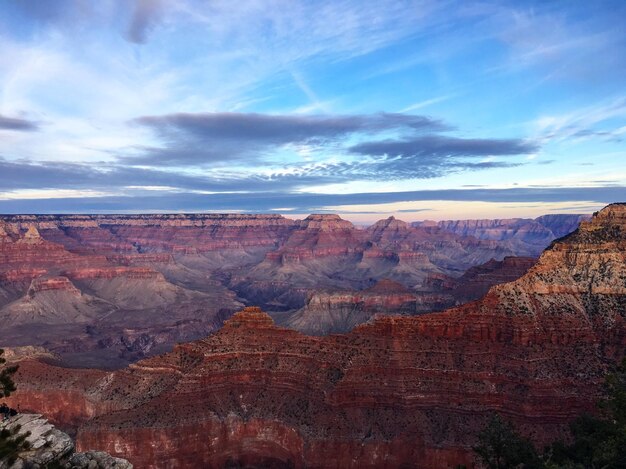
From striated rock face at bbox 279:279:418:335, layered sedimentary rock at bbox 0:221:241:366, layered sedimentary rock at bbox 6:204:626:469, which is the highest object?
layered sedimentary rock at bbox 6:204:626:469

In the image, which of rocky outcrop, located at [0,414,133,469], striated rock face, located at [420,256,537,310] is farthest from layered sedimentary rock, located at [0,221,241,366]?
rocky outcrop, located at [0,414,133,469]

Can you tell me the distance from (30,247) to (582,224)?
203913 millimetres

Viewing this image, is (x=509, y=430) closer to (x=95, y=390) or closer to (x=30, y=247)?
(x=95, y=390)

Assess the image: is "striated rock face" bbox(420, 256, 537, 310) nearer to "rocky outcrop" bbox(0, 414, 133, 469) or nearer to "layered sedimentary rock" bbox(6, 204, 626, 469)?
"layered sedimentary rock" bbox(6, 204, 626, 469)

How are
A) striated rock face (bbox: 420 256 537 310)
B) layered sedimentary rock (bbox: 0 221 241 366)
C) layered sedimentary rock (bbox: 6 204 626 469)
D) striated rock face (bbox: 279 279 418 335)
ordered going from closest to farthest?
layered sedimentary rock (bbox: 6 204 626 469) → striated rock face (bbox: 420 256 537 310) → striated rock face (bbox: 279 279 418 335) → layered sedimentary rock (bbox: 0 221 241 366)

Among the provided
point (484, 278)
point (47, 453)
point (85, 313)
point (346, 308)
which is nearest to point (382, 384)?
point (47, 453)

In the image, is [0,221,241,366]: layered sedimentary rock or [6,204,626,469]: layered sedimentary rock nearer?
[6,204,626,469]: layered sedimentary rock

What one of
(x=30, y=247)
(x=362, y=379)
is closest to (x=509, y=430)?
(x=362, y=379)

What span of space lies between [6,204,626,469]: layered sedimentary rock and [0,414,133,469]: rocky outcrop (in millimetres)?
23053

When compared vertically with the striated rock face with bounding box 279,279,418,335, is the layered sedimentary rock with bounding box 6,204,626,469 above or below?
above

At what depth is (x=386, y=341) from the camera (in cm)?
5959

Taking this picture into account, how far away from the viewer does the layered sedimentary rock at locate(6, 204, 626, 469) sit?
51.8m

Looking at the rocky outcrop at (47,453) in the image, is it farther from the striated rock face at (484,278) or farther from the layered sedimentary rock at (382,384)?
the striated rock face at (484,278)

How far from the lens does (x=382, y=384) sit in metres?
55.5
